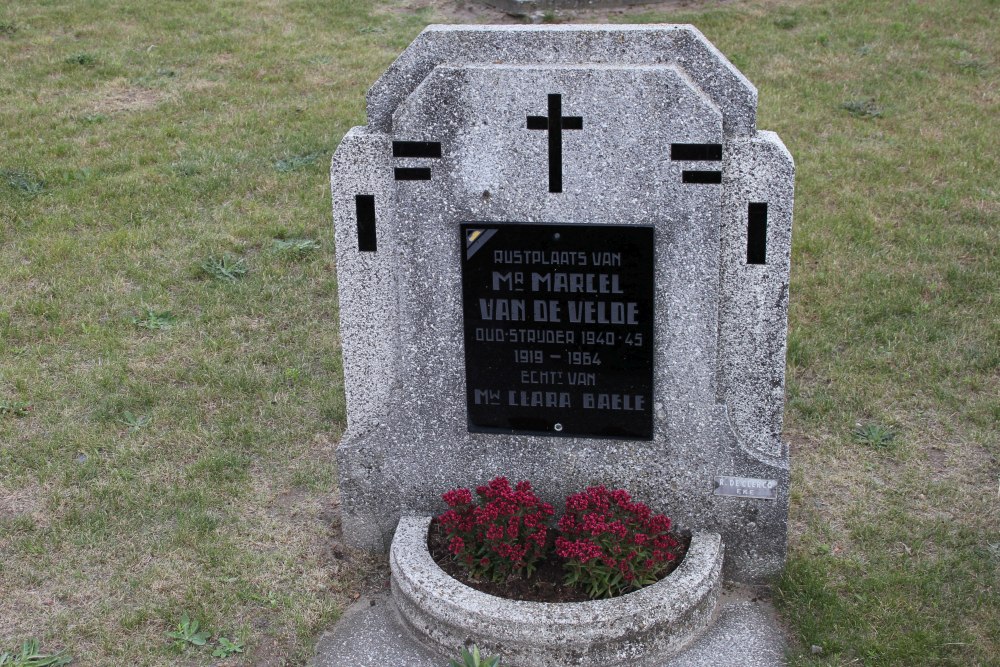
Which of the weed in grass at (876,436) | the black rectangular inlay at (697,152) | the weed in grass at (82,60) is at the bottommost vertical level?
the weed in grass at (876,436)

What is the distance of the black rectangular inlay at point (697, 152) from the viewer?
4.00 meters

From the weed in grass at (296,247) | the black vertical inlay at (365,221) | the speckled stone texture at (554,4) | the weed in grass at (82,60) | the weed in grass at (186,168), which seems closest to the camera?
the black vertical inlay at (365,221)

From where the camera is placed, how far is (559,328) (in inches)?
171

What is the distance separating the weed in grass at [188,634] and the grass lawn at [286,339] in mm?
17

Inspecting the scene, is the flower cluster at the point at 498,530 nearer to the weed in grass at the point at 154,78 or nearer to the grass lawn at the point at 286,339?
the grass lawn at the point at 286,339

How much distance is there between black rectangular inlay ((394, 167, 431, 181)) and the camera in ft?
13.8

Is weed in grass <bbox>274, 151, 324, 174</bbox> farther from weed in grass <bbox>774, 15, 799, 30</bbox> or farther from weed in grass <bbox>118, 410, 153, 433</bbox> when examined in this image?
weed in grass <bbox>774, 15, 799, 30</bbox>

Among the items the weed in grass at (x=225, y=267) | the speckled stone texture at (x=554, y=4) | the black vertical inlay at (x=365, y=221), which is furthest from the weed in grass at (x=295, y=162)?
the black vertical inlay at (x=365, y=221)

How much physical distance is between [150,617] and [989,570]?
3.23 metres

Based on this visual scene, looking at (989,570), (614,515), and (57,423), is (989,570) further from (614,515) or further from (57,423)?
(57,423)

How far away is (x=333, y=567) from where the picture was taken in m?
4.67

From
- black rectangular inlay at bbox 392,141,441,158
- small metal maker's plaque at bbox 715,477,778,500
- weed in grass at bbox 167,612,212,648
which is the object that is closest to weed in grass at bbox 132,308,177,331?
weed in grass at bbox 167,612,212,648

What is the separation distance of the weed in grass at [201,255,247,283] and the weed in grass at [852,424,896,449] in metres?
3.76

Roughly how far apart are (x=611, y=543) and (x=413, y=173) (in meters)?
1.53
